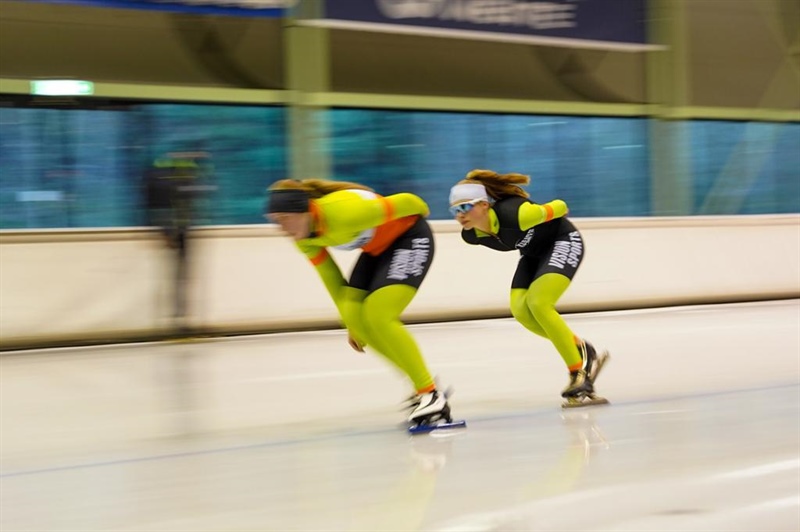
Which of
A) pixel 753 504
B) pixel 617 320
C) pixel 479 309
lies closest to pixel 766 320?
pixel 617 320

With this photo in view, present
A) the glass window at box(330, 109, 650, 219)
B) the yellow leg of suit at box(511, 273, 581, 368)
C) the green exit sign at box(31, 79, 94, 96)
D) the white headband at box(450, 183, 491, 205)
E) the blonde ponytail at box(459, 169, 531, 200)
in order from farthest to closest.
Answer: the glass window at box(330, 109, 650, 219) → the green exit sign at box(31, 79, 94, 96) → the yellow leg of suit at box(511, 273, 581, 368) → the blonde ponytail at box(459, 169, 531, 200) → the white headband at box(450, 183, 491, 205)

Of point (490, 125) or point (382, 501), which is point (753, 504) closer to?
point (382, 501)

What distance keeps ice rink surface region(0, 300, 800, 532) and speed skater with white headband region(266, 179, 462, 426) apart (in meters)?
0.32

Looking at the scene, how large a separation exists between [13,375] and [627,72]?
10.3m

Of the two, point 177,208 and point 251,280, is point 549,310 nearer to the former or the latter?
point 177,208

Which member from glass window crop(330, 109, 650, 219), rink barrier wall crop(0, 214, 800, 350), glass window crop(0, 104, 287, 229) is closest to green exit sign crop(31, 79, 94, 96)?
glass window crop(0, 104, 287, 229)

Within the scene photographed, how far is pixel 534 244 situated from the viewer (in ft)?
17.9

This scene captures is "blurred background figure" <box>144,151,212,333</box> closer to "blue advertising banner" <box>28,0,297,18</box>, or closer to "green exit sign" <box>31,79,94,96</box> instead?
"blue advertising banner" <box>28,0,297,18</box>

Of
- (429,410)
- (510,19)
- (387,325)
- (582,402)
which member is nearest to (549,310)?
(582,402)

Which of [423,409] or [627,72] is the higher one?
[627,72]

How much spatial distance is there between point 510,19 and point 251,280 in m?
5.06

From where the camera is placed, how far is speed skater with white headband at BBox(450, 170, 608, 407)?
16.3ft

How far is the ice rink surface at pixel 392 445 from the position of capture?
325 centimetres

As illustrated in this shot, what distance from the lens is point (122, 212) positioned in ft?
34.6
